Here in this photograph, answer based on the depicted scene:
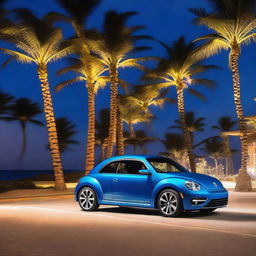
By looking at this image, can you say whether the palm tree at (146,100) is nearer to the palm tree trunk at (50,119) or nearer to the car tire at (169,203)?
the palm tree trunk at (50,119)

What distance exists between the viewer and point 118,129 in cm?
4169

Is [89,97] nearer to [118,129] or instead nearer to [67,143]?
[118,129]

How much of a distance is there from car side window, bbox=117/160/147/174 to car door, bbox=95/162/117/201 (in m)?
0.21

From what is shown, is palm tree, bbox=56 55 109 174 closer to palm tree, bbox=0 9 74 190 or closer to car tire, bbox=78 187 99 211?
palm tree, bbox=0 9 74 190

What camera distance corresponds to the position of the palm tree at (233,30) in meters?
26.8

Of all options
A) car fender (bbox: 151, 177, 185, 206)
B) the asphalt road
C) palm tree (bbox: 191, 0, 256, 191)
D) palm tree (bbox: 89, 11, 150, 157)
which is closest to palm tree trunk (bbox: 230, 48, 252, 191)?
palm tree (bbox: 191, 0, 256, 191)

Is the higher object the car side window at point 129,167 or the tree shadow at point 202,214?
the car side window at point 129,167

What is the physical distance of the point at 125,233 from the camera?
1087 centimetres

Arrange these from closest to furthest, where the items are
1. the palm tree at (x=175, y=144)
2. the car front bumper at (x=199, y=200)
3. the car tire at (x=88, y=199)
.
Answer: the car front bumper at (x=199, y=200) < the car tire at (x=88, y=199) < the palm tree at (x=175, y=144)

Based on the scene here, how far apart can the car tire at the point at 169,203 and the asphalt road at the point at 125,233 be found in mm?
199

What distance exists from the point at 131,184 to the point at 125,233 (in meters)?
3.76

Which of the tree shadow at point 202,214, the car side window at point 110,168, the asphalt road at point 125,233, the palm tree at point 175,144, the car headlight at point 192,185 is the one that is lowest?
the asphalt road at point 125,233

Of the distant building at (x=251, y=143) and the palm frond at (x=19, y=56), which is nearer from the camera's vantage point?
the palm frond at (x=19, y=56)

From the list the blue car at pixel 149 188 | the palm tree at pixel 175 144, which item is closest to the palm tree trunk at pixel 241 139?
the blue car at pixel 149 188
